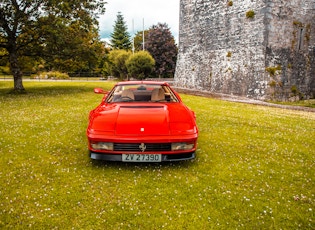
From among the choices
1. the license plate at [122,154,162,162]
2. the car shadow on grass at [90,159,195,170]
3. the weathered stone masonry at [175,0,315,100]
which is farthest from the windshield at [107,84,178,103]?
the weathered stone masonry at [175,0,315,100]

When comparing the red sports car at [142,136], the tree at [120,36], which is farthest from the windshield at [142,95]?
the tree at [120,36]

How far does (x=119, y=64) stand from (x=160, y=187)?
36432 mm

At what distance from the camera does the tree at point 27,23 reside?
567 inches

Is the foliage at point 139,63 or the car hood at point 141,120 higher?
the foliage at point 139,63

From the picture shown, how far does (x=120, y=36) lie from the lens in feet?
187

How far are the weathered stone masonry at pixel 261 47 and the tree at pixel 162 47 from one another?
711 inches

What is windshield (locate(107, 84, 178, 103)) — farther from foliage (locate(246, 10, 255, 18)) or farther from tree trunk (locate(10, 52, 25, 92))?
foliage (locate(246, 10, 255, 18))

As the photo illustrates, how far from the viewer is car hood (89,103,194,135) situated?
383 centimetres

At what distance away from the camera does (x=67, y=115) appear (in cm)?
839

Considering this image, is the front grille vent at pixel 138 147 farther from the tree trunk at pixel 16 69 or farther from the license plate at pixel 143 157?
the tree trunk at pixel 16 69

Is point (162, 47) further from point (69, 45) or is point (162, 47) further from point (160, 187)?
point (160, 187)

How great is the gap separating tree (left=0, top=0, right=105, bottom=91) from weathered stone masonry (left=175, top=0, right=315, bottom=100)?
10.4m

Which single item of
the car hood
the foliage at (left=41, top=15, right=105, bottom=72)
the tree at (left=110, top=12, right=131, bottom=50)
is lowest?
the car hood

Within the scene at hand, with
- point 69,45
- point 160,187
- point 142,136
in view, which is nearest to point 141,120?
point 142,136
